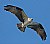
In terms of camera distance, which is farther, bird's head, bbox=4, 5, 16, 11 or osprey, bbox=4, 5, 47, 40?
osprey, bbox=4, 5, 47, 40

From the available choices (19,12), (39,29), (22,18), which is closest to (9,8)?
(19,12)

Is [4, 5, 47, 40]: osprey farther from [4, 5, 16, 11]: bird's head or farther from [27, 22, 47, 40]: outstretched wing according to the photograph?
[27, 22, 47, 40]: outstretched wing

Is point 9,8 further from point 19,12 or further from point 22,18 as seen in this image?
point 22,18

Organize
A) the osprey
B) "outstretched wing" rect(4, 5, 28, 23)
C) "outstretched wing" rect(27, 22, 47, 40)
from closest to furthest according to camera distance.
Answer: the osprey, "outstretched wing" rect(4, 5, 28, 23), "outstretched wing" rect(27, 22, 47, 40)

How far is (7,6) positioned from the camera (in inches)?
3984

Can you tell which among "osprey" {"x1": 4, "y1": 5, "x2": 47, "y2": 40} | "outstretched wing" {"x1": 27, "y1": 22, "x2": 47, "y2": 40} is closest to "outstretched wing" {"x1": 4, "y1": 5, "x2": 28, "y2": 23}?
"osprey" {"x1": 4, "y1": 5, "x2": 47, "y2": 40}

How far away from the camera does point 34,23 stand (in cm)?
10250

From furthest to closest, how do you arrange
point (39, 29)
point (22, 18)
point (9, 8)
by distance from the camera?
point (39, 29)
point (22, 18)
point (9, 8)

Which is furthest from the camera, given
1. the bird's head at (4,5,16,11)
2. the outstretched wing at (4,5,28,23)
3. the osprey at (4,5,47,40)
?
the outstretched wing at (4,5,28,23)

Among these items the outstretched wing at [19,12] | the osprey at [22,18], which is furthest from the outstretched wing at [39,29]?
the outstretched wing at [19,12]

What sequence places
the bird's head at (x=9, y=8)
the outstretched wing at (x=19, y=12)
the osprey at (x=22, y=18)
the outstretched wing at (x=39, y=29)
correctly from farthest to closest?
the outstretched wing at (x=39, y=29) < the outstretched wing at (x=19, y=12) < the osprey at (x=22, y=18) < the bird's head at (x=9, y=8)

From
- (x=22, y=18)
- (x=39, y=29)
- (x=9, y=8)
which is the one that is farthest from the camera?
(x=39, y=29)

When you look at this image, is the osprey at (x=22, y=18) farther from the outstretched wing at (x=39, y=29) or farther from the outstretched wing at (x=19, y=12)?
the outstretched wing at (x=39, y=29)

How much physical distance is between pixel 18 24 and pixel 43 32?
103 inches
